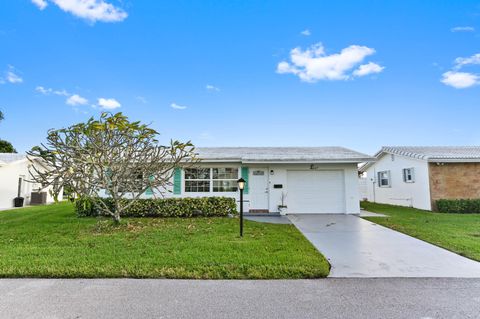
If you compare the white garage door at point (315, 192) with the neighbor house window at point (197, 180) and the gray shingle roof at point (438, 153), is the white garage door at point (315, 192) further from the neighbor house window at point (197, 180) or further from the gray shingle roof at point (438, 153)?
the gray shingle roof at point (438, 153)

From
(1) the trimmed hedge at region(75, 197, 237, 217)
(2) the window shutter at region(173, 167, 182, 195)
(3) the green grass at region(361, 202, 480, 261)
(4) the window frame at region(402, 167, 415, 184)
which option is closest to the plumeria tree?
(1) the trimmed hedge at region(75, 197, 237, 217)

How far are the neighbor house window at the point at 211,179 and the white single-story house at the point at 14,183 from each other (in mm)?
9598

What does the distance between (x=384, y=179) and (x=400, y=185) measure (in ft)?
6.12

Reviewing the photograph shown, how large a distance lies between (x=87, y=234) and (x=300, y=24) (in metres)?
11.3

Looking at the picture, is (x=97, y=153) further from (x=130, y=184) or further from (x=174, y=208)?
(x=174, y=208)

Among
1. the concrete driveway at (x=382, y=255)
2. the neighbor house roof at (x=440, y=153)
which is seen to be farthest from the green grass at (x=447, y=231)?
the neighbor house roof at (x=440, y=153)

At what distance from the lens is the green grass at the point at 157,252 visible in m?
4.37

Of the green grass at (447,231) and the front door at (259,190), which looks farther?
the front door at (259,190)

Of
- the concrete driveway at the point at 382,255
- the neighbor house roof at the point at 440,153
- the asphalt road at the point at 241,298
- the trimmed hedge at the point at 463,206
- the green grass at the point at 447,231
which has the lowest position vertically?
the asphalt road at the point at 241,298

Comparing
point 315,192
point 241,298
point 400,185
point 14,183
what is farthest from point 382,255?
point 14,183

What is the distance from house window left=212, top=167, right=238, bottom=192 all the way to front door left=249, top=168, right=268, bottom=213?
0.82 metres

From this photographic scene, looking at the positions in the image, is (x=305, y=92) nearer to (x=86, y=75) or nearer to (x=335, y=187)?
(x=335, y=187)

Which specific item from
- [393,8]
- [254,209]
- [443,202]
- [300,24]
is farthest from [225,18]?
[443,202]

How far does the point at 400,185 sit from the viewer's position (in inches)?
604
